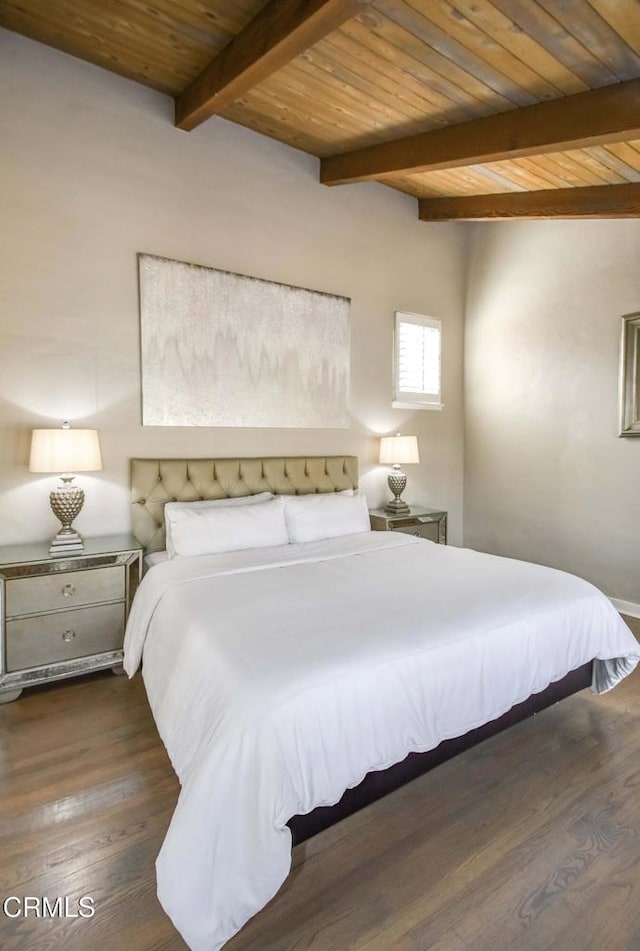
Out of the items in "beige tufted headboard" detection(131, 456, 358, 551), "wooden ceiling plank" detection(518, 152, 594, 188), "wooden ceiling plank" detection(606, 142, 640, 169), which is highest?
"wooden ceiling plank" detection(518, 152, 594, 188)

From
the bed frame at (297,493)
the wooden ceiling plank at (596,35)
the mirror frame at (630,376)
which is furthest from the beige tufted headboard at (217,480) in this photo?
the wooden ceiling plank at (596,35)

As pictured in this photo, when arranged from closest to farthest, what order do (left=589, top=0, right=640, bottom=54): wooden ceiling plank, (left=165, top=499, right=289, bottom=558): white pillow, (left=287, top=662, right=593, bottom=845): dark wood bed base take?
(left=287, top=662, right=593, bottom=845): dark wood bed base < (left=589, top=0, right=640, bottom=54): wooden ceiling plank < (left=165, top=499, right=289, bottom=558): white pillow

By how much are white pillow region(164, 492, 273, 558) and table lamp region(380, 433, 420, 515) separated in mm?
1127

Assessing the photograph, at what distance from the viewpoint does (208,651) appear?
164cm

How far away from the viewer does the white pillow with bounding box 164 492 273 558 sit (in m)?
2.97

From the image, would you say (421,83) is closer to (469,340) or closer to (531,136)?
(531,136)

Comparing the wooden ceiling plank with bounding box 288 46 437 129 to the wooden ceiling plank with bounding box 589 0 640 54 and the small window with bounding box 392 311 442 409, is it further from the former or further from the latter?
the small window with bounding box 392 311 442 409

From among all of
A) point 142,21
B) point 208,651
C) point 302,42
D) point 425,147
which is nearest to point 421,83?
point 425,147

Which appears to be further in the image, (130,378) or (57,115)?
(130,378)

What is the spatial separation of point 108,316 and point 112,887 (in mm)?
2862

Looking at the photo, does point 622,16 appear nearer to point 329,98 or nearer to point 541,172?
point 541,172

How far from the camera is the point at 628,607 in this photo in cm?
371

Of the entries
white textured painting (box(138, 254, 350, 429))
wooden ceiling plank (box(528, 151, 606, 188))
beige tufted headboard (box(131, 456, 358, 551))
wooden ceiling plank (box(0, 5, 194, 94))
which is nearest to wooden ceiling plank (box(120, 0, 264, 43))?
wooden ceiling plank (box(0, 5, 194, 94))

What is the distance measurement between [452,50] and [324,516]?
2.65 m
